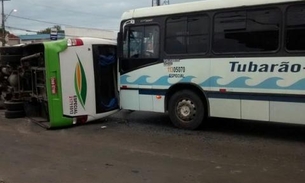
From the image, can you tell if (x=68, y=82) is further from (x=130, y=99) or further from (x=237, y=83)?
(x=237, y=83)

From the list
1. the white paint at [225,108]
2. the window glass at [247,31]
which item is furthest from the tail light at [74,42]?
the white paint at [225,108]

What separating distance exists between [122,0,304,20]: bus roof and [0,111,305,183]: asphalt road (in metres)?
2.65

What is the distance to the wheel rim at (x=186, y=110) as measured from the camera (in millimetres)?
9492

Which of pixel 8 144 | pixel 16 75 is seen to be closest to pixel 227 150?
pixel 8 144

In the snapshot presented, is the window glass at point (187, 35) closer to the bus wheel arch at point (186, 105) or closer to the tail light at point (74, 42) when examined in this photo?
the bus wheel arch at point (186, 105)

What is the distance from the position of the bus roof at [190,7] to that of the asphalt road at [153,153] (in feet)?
8.68

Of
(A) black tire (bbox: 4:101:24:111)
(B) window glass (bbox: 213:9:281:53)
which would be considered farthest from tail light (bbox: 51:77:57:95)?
(B) window glass (bbox: 213:9:281:53)

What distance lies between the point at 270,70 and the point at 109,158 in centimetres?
349

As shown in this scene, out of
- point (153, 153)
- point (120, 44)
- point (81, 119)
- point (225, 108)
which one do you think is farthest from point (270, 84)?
point (81, 119)

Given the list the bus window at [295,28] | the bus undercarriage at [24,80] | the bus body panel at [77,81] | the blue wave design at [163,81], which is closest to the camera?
the bus window at [295,28]

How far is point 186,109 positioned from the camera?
9.59m

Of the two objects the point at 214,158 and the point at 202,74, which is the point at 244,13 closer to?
the point at 202,74

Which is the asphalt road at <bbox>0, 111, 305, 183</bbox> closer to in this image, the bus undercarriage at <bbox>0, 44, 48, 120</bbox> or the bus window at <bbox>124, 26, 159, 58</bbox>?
the bus undercarriage at <bbox>0, 44, 48, 120</bbox>

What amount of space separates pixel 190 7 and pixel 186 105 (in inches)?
84.5
